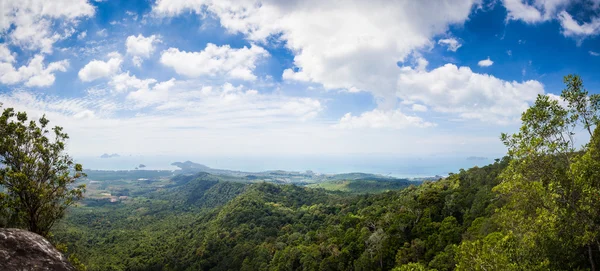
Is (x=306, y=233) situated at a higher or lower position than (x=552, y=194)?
lower

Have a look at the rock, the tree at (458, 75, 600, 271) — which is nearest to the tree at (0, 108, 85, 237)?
the rock

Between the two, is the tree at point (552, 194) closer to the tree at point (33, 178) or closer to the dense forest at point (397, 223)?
the dense forest at point (397, 223)

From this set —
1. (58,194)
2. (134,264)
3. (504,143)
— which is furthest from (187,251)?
(504,143)

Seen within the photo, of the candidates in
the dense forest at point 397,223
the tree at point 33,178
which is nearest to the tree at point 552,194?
the dense forest at point 397,223

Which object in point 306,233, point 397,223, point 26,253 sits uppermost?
point 26,253

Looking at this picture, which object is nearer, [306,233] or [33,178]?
[33,178]

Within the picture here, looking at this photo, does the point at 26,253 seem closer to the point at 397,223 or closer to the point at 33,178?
the point at 33,178

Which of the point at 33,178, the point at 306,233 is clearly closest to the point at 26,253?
the point at 33,178
